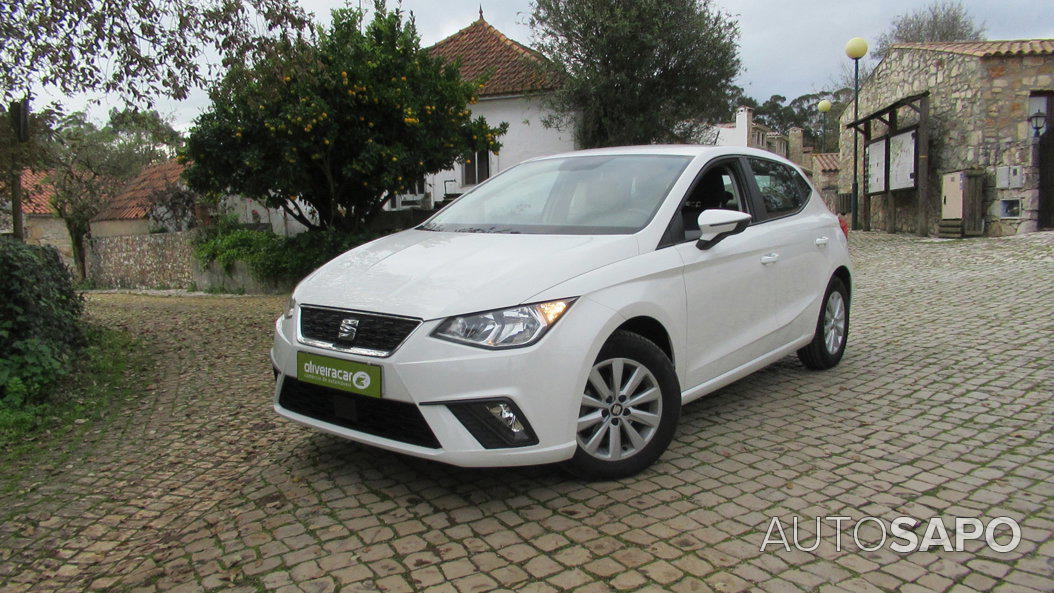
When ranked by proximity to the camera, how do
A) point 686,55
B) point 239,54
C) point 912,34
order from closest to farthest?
1. point 239,54
2. point 686,55
3. point 912,34

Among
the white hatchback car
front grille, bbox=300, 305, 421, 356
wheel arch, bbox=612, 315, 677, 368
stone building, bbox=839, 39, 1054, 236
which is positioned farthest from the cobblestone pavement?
stone building, bbox=839, 39, 1054, 236

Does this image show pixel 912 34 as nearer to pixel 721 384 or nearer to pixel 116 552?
pixel 721 384

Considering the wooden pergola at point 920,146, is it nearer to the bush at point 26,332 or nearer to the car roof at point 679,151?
the car roof at point 679,151

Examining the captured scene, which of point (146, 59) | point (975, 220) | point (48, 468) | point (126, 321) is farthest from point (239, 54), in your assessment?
point (975, 220)

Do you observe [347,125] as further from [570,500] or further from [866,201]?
[866,201]

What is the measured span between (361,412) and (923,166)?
62.6 feet

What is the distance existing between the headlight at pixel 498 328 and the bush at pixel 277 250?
10.6 m

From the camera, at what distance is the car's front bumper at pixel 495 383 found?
2.99 meters

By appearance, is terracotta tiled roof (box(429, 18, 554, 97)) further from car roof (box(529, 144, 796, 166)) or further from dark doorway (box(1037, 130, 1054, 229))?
car roof (box(529, 144, 796, 166))

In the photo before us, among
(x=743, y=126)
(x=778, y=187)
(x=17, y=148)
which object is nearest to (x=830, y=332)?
(x=778, y=187)

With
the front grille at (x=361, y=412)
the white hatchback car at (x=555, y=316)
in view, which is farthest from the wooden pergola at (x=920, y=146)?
the front grille at (x=361, y=412)

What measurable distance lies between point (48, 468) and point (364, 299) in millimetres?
2287

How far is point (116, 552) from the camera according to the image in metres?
3.05

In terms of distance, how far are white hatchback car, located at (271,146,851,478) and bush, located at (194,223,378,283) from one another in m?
9.42
